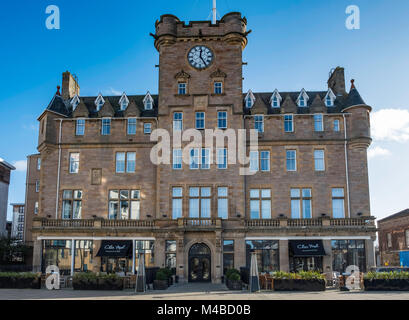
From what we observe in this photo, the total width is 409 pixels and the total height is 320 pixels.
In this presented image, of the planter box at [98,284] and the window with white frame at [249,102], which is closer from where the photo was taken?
the planter box at [98,284]

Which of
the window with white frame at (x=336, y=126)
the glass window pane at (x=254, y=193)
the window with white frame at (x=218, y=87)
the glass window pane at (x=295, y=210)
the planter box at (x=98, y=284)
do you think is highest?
the window with white frame at (x=218, y=87)

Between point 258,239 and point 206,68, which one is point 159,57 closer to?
point 206,68

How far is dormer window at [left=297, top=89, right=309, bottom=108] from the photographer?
4347cm

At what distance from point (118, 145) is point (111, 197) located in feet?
16.6

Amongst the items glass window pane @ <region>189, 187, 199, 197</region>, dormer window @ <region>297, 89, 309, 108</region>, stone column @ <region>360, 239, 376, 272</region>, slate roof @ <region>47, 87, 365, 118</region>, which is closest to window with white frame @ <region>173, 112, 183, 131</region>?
slate roof @ <region>47, 87, 365, 118</region>

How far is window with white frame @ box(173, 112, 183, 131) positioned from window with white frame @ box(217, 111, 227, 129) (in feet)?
11.5

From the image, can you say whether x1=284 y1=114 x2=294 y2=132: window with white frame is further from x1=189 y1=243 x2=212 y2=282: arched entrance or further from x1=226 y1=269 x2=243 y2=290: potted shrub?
x1=226 y1=269 x2=243 y2=290: potted shrub

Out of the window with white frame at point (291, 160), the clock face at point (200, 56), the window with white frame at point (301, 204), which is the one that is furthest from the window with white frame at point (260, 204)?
the clock face at point (200, 56)

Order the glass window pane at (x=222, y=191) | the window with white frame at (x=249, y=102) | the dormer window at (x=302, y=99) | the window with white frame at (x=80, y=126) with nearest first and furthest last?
the glass window pane at (x=222, y=191), the window with white frame at (x=80, y=126), the dormer window at (x=302, y=99), the window with white frame at (x=249, y=102)

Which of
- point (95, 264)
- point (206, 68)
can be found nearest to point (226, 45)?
point (206, 68)

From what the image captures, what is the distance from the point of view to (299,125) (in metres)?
41.8

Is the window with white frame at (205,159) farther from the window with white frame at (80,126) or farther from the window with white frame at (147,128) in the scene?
the window with white frame at (80,126)

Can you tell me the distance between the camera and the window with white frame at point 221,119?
40.8 meters

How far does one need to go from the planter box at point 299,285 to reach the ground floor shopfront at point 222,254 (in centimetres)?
986
